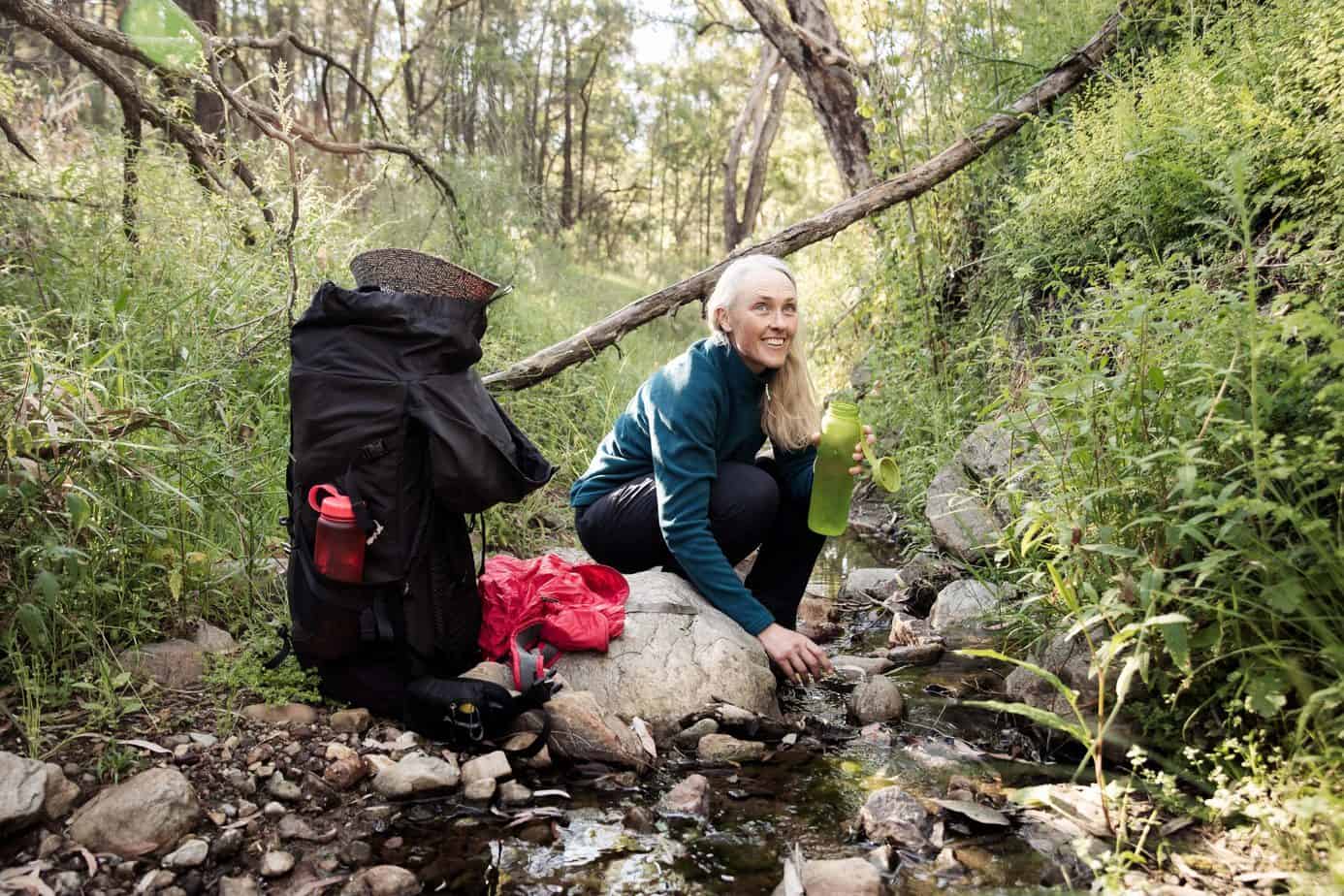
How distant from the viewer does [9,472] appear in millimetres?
2393

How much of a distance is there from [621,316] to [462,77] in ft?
44.6

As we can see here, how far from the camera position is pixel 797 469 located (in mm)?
3523

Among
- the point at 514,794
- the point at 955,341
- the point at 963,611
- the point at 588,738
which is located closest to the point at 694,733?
the point at 588,738

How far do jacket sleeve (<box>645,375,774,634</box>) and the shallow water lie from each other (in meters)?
A: 0.55

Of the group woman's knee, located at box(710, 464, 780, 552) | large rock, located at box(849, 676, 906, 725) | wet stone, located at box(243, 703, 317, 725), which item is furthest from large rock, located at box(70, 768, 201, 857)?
large rock, located at box(849, 676, 906, 725)

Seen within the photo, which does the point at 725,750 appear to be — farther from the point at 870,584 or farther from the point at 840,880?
the point at 870,584

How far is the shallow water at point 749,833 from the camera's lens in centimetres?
203

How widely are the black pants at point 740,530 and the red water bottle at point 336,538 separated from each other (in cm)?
123

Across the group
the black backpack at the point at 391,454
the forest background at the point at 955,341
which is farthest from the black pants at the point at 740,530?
the black backpack at the point at 391,454

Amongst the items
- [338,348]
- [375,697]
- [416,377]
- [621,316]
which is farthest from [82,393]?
[621,316]

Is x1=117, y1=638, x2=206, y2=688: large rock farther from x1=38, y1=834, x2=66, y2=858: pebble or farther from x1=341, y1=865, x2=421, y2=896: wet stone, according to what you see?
x1=341, y1=865, x2=421, y2=896: wet stone

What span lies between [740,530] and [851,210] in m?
2.80

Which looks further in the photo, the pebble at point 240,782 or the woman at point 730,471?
the woman at point 730,471

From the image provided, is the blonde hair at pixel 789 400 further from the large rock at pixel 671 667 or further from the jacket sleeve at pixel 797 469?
the large rock at pixel 671 667
